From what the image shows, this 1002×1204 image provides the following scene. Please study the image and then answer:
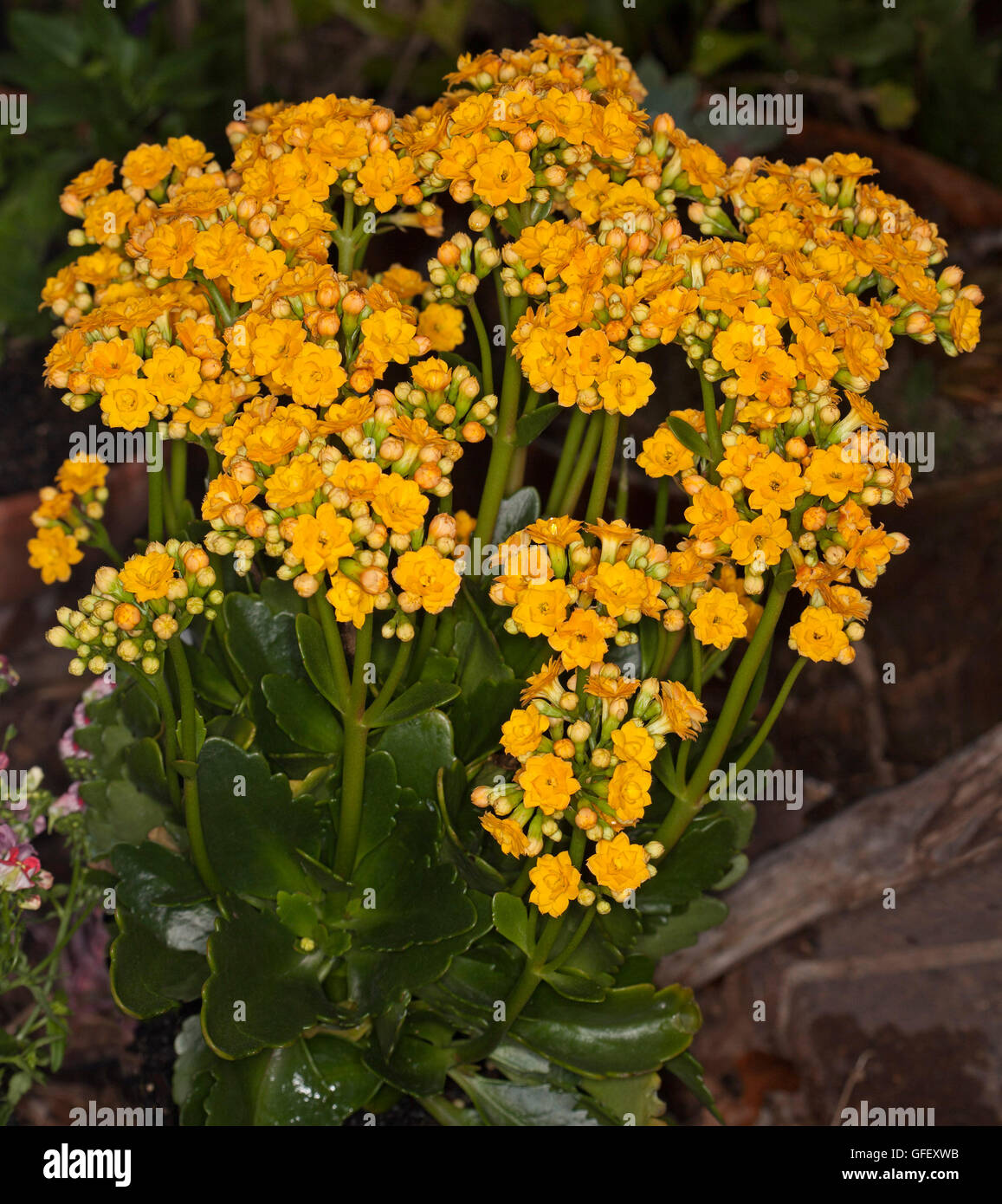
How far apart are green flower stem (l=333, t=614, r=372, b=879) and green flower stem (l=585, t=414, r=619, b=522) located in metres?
0.22

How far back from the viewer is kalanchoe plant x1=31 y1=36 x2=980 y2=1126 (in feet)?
2.98

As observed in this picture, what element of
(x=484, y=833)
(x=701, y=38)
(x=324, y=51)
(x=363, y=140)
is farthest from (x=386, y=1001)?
(x=324, y=51)

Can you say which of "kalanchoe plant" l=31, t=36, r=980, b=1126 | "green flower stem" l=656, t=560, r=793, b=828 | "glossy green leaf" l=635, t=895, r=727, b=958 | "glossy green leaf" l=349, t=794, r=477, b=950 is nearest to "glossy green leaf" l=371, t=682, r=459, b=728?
"kalanchoe plant" l=31, t=36, r=980, b=1126

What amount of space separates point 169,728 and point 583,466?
1.44 feet

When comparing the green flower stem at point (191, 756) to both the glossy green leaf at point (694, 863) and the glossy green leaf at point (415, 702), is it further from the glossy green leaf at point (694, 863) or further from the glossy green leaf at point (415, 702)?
the glossy green leaf at point (694, 863)

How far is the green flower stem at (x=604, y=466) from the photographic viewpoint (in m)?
1.02

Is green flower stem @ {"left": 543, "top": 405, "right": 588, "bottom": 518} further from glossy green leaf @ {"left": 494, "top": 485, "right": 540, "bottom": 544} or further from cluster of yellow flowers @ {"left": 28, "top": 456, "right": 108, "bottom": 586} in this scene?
cluster of yellow flowers @ {"left": 28, "top": 456, "right": 108, "bottom": 586}

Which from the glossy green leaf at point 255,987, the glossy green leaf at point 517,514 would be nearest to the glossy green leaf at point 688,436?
the glossy green leaf at point 517,514

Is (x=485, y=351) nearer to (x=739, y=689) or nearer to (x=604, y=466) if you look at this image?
(x=604, y=466)

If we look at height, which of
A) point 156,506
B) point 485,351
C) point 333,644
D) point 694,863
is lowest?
point 694,863

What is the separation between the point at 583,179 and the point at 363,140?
0.20m

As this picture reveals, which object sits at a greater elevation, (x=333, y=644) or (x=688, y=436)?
(x=688, y=436)

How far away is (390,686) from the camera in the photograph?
0.98 meters

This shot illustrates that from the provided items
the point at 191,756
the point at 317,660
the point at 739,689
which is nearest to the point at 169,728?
the point at 191,756
